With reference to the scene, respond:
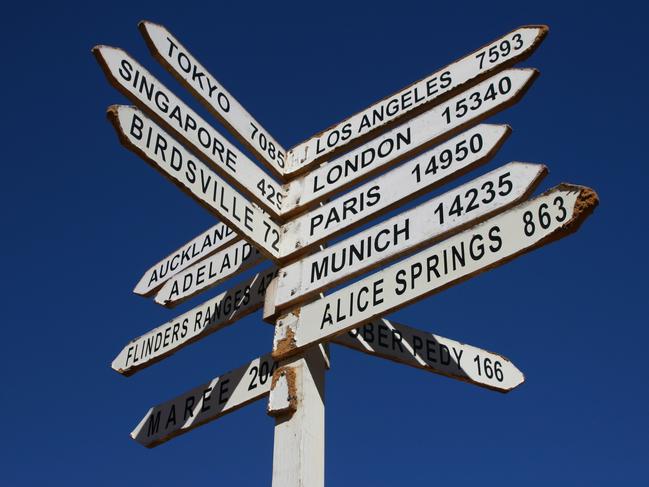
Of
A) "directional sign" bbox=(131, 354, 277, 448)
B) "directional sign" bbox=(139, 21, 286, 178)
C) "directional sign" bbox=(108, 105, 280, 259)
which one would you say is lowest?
"directional sign" bbox=(131, 354, 277, 448)

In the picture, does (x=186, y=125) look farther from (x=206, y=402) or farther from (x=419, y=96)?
(x=206, y=402)

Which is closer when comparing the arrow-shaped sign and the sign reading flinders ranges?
the sign reading flinders ranges

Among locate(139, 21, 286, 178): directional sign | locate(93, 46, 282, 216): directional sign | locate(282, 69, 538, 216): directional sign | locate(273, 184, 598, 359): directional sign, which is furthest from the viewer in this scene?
locate(139, 21, 286, 178): directional sign

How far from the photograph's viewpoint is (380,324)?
167 inches

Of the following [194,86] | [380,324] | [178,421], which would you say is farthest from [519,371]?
[194,86]

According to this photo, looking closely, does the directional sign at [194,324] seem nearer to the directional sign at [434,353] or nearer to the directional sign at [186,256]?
the directional sign at [186,256]

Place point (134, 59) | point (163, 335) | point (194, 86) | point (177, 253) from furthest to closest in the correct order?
point (177, 253)
point (163, 335)
point (194, 86)
point (134, 59)

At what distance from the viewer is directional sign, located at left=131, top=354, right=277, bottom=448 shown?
4008 mm

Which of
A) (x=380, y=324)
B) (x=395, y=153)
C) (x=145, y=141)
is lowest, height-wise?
(x=380, y=324)

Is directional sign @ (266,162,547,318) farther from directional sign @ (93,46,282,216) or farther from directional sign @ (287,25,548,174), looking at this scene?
directional sign @ (287,25,548,174)

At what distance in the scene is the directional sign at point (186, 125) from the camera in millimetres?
3721

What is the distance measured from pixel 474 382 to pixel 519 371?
28 centimetres

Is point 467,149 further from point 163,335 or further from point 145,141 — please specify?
point 163,335

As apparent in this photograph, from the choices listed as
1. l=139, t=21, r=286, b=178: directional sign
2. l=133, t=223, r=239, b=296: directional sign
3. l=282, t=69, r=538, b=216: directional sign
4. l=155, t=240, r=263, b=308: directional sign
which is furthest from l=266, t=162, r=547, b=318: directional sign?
l=139, t=21, r=286, b=178: directional sign
